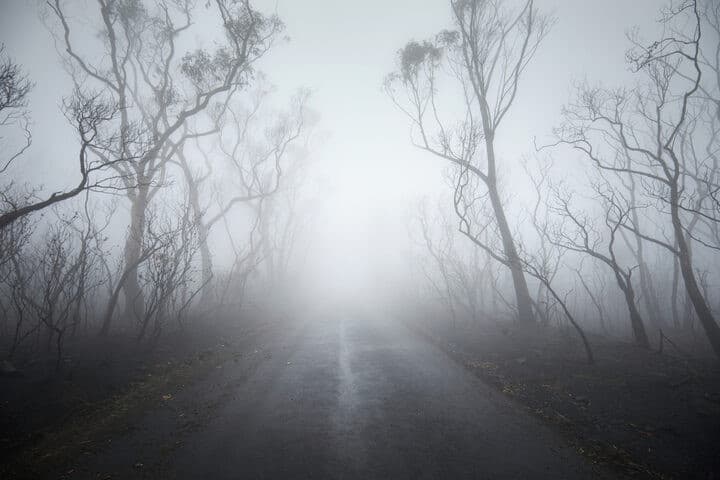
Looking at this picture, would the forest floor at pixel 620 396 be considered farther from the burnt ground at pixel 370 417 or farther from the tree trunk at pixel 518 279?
the tree trunk at pixel 518 279

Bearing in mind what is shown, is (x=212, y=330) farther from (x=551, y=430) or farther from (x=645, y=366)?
(x=645, y=366)

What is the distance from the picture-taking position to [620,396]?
6.57 metres

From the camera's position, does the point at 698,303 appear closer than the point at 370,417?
No

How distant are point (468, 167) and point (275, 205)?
2482 centimetres

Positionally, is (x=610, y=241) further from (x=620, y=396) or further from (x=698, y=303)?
(x=620, y=396)

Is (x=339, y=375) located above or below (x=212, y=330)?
below

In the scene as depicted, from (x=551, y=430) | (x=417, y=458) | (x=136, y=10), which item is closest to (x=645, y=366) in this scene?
(x=551, y=430)

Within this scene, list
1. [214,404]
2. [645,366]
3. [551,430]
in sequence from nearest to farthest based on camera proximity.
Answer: [551,430] < [214,404] < [645,366]

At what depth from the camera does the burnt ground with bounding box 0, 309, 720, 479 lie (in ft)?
14.5

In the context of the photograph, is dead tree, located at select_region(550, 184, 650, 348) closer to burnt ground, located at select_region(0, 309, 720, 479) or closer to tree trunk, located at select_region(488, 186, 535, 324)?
burnt ground, located at select_region(0, 309, 720, 479)

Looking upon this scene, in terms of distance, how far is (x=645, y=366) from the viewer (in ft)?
26.3

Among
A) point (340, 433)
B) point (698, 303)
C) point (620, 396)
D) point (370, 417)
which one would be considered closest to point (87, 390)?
point (340, 433)

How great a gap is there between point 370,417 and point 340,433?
0.86 metres

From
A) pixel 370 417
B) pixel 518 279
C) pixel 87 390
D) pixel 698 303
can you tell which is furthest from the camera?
pixel 518 279
